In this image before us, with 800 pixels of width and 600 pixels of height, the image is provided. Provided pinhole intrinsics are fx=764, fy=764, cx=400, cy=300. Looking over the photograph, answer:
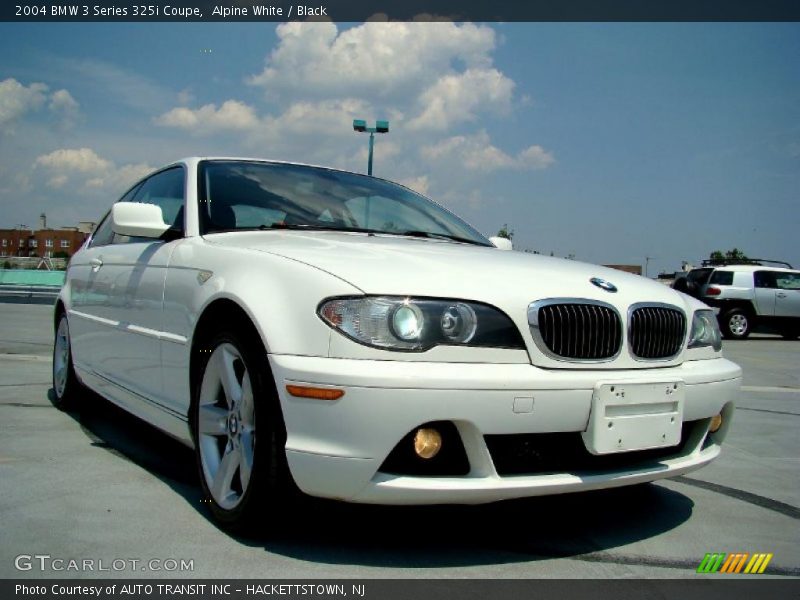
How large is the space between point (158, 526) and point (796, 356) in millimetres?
12546

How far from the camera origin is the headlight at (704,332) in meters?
3.18

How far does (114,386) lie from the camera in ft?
13.2

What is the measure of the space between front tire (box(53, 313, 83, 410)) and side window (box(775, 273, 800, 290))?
16.7 m

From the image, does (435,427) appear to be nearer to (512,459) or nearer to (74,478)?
(512,459)

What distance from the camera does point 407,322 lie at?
7.98 feet

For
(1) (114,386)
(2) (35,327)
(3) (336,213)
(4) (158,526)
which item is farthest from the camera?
(2) (35,327)

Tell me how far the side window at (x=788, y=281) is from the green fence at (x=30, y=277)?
63.8 ft

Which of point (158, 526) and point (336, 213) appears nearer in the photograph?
point (158, 526)

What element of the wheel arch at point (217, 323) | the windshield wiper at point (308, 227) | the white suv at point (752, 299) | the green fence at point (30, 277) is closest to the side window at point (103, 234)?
the windshield wiper at point (308, 227)

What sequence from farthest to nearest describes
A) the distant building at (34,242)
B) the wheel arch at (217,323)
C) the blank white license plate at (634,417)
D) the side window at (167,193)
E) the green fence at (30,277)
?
the distant building at (34,242), the green fence at (30,277), the side window at (167,193), the wheel arch at (217,323), the blank white license plate at (634,417)

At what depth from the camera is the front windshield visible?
3561mm

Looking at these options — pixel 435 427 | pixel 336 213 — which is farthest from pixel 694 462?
pixel 336 213

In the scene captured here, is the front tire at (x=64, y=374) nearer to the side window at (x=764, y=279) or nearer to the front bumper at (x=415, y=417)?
the front bumper at (x=415, y=417)

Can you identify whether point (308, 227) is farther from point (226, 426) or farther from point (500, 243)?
point (500, 243)
